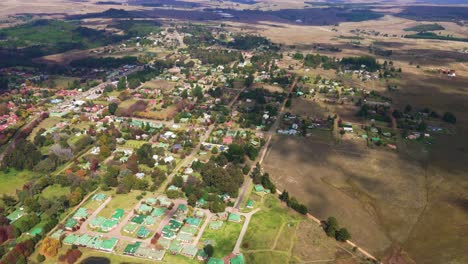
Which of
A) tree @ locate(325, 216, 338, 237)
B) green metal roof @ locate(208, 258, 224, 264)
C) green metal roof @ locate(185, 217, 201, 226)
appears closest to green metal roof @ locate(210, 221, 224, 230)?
green metal roof @ locate(185, 217, 201, 226)

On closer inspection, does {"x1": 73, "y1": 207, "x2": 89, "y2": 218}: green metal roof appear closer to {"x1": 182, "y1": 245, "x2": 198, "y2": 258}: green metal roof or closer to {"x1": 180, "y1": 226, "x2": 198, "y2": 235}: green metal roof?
{"x1": 180, "y1": 226, "x2": 198, "y2": 235}: green metal roof

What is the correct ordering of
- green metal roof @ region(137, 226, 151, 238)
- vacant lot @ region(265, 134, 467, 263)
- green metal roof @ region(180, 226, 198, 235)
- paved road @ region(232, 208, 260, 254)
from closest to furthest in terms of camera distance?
paved road @ region(232, 208, 260, 254) → green metal roof @ region(137, 226, 151, 238) → green metal roof @ region(180, 226, 198, 235) → vacant lot @ region(265, 134, 467, 263)

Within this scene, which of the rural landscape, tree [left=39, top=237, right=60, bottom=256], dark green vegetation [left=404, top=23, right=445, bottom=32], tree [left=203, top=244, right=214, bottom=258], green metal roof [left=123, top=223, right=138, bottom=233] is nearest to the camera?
tree [left=39, top=237, right=60, bottom=256]

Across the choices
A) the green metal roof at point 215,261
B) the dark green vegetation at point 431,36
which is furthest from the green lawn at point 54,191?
the dark green vegetation at point 431,36

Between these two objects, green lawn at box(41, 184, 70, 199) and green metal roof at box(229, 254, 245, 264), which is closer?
green metal roof at box(229, 254, 245, 264)

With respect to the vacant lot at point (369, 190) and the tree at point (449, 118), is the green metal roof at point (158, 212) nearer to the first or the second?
the vacant lot at point (369, 190)

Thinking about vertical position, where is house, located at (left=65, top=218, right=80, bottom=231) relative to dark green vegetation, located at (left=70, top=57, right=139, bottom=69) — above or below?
below

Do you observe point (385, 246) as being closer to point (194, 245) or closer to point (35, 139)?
point (194, 245)
